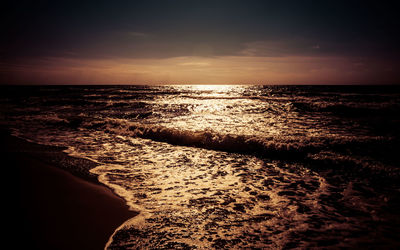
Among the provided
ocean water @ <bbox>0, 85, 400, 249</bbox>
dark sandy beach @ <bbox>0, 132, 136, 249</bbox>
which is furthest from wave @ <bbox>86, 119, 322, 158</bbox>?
dark sandy beach @ <bbox>0, 132, 136, 249</bbox>

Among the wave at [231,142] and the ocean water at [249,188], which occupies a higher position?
the wave at [231,142]

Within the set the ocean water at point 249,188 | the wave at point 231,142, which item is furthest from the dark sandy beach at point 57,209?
the wave at point 231,142

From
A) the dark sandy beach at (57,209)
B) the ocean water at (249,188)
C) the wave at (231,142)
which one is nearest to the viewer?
A: the dark sandy beach at (57,209)

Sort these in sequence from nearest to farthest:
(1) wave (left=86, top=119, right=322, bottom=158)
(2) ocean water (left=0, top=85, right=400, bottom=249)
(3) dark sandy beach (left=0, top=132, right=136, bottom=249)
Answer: (3) dark sandy beach (left=0, top=132, right=136, bottom=249), (2) ocean water (left=0, top=85, right=400, bottom=249), (1) wave (left=86, top=119, right=322, bottom=158)

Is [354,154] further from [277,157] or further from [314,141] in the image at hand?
[277,157]

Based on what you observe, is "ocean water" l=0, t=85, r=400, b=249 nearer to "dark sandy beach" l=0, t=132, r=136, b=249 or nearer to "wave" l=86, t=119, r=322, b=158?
"wave" l=86, t=119, r=322, b=158

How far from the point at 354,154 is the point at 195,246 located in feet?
22.4

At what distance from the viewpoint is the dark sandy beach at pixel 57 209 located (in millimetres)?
2969

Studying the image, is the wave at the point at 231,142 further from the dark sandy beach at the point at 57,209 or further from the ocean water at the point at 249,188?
the dark sandy beach at the point at 57,209

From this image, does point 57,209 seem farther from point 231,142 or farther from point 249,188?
point 231,142

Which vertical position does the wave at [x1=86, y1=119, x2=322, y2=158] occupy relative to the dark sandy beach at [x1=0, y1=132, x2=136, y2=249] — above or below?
above

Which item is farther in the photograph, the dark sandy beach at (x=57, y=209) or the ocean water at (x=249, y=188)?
the ocean water at (x=249, y=188)

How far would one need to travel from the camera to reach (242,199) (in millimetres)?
→ 4297

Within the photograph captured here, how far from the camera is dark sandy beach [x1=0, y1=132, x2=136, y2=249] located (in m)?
2.97
